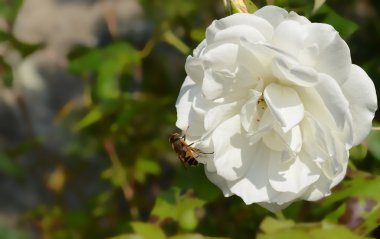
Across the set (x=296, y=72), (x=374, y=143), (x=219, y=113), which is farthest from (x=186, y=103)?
(x=374, y=143)

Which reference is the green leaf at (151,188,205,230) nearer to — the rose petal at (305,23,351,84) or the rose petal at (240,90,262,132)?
the rose petal at (240,90,262,132)

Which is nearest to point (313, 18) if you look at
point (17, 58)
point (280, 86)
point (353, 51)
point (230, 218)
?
point (280, 86)

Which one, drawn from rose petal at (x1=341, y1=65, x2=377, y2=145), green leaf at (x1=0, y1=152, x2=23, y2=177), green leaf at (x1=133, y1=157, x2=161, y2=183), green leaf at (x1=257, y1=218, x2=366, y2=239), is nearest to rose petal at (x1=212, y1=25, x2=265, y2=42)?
rose petal at (x1=341, y1=65, x2=377, y2=145)

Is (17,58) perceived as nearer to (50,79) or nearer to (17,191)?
(50,79)

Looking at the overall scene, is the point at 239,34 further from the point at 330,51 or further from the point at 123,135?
the point at 123,135

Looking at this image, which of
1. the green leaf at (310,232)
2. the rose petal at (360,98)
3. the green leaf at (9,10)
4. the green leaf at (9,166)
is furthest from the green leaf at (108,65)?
the rose petal at (360,98)

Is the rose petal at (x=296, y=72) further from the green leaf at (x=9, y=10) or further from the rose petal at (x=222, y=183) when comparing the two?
the green leaf at (x=9, y=10)

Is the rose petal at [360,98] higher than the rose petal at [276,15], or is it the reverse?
the rose petal at [276,15]
